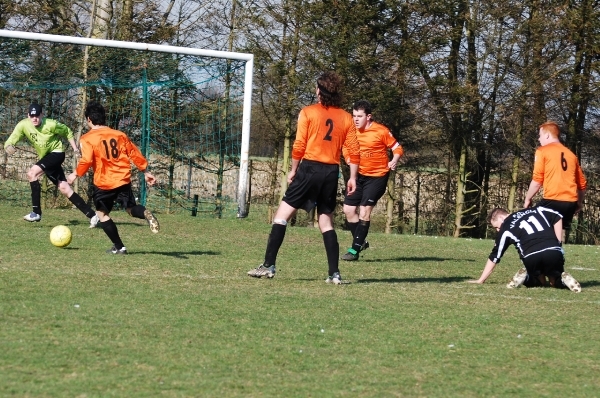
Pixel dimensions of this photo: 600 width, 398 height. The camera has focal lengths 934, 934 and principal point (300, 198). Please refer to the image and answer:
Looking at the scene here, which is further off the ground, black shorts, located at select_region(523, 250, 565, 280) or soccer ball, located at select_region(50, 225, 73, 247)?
black shorts, located at select_region(523, 250, 565, 280)

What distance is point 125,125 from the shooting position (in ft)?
58.9

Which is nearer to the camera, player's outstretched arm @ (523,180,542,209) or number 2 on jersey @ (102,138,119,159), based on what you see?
player's outstretched arm @ (523,180,542,209)

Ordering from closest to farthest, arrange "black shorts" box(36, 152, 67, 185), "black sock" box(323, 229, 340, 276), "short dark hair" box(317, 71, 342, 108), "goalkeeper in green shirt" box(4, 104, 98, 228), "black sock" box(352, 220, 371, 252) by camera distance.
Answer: "short dark hair" box(317, 71, 342, 108) → "black sock" box(323, 229, 340, 276) → "black sock" box(352, 220, 371, 252) → "black shorts" box(36, 152, 67, 185) → "goalkeeper in green shirt" box(4, 104, 98, 228)

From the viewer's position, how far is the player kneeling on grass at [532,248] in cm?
931

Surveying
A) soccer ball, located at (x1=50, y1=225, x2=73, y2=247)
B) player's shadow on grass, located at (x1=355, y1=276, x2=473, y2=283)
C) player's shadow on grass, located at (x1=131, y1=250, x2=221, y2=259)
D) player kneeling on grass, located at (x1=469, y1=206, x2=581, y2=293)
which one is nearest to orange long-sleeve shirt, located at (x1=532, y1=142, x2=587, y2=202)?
player kneeling on grass, located at (x1=469, y1=206, x2=581, y2=293)

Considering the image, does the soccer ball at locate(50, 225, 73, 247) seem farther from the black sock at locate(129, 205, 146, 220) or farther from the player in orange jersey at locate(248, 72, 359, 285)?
the player in orange jersey at locate(248, 72, 359, 285)

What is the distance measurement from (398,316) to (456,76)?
15651mm

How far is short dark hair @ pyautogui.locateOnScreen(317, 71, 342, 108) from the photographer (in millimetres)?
8742

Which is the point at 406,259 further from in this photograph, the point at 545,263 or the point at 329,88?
the point at 329,88

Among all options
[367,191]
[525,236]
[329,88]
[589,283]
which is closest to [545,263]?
[525,236]

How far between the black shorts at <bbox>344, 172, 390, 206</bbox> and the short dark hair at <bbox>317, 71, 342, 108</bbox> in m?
3.32

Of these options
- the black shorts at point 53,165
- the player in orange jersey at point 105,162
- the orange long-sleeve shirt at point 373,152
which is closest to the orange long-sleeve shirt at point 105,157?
the player in orange jersey at point 105,162

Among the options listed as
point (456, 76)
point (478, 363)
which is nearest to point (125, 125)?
point (456, 76)

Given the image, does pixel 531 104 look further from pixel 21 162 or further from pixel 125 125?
pixel 21 162
